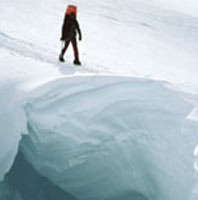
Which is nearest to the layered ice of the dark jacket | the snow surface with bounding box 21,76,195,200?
the snow surface with bounding box 21,76,195,200

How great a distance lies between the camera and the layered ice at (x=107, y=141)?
3746 millimetres

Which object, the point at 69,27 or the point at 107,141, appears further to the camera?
Result: the point at 69,27

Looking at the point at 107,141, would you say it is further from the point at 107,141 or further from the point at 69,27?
the point at 69,27

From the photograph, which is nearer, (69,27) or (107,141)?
(107,141)

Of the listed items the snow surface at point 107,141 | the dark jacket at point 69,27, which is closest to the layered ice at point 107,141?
the snow surface at point 107,141

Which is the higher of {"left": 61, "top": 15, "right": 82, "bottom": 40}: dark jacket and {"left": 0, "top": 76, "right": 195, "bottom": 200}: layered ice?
{"left": 61, "top": 15, "right": 82, "bottom": 40}: dark jacket

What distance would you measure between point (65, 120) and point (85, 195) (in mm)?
1065

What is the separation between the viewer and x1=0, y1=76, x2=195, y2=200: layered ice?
3.75 m

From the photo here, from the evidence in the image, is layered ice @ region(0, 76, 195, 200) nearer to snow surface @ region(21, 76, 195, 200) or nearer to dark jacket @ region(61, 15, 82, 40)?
snow surface @ region(21, 76, 195, 200)

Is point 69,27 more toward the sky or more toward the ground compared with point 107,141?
more toward the sky

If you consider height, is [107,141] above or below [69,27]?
below

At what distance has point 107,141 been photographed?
384 centimetres

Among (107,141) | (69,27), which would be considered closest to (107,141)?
(107,141)

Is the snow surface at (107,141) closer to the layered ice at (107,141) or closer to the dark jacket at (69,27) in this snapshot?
the layered ice at (107,141)
